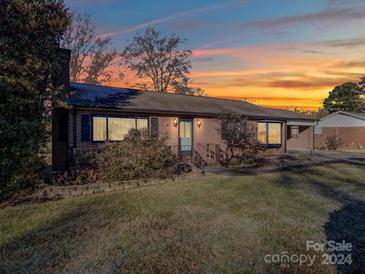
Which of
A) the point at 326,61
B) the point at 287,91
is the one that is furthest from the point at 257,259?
the point at 287,91

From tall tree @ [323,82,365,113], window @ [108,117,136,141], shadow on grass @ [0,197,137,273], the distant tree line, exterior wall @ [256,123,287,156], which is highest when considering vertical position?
the distant tree line

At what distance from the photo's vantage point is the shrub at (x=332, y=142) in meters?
28.5

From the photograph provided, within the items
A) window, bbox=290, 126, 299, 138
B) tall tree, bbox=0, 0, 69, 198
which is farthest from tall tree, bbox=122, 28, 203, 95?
tall tree, bbox=0, 0, 69, 198

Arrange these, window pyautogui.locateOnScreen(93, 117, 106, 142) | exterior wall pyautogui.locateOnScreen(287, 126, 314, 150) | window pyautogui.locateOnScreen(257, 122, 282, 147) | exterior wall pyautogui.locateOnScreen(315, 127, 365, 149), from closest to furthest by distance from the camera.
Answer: window pyautogui.locateOnScreen(93, 117, 106, 142) → window pyautogui.locateOnScreen(257, 122, 282, 147) → exterior wall pyautogui.locateOnScreen(287, 126, 314, 150) → exterior wall pyautogui.locateOnScreen(315, 127, 365, 149)

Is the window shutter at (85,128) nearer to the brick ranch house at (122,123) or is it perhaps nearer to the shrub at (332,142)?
the brick ranch house at (122,123)

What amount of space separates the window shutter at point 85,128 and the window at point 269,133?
11.5 m

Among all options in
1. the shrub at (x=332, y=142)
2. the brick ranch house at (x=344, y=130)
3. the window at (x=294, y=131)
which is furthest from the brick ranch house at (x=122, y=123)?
the brick ranch house at (x=344, y=130)

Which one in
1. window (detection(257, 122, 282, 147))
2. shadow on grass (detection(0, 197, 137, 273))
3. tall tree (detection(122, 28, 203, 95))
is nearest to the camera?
shadow on grass (detection(0, 197, 137, 273))

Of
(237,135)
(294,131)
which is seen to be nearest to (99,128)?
(237,135)

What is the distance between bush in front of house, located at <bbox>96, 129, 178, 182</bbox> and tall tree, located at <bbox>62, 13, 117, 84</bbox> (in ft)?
86.5

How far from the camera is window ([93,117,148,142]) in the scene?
12242 mm

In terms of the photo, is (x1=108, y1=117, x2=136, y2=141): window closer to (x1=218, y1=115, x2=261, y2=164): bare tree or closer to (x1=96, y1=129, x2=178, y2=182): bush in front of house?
(x1=96, y1=129, x2=178, y2=182): bush in front of house

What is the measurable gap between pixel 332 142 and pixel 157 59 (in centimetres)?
2504

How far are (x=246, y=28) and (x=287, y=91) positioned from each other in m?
14.8
